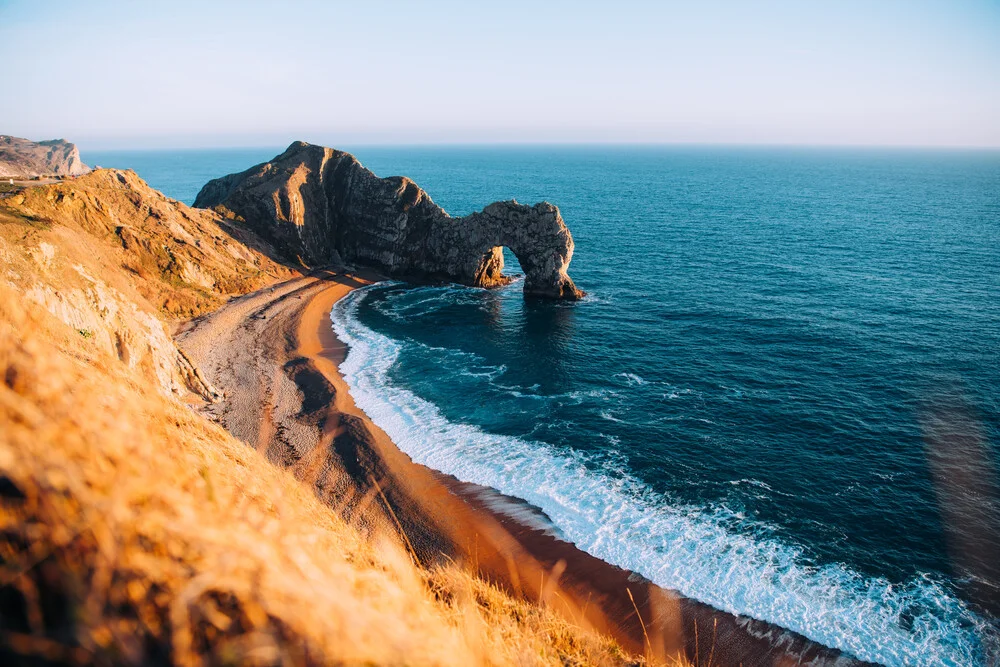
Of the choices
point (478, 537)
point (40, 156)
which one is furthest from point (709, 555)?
point (40, 156)

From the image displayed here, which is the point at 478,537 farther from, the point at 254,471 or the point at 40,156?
the point at 40,156

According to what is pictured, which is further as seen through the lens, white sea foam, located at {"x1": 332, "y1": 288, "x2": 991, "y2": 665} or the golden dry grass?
white sea foam, located at {"x1": 332, "y1": 288, "x2": 991, "y2": 665}

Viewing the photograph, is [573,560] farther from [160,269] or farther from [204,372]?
[160,269]

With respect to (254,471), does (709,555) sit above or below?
below

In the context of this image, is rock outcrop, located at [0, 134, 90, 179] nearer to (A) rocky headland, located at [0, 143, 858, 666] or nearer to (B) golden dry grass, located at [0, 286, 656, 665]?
(A) rocky headland, located at [0, 143, 858, 666]

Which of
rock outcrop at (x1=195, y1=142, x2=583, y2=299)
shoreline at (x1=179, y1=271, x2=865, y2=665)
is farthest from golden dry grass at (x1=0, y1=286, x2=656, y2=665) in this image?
rock outcrop at (x1=195, y1=142, x2=583, y2=299)

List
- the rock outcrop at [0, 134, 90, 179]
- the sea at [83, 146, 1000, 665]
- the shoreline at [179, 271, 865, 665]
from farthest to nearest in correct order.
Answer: the rock outcrop at [0, 134, 90, 179] → the sea at [83, 146, 1000, 665] → the shoreline at [179, 271, 865, 665]

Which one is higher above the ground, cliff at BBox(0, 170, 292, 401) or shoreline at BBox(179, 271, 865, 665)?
cliff at BBox(0, 170, 292, 401)
